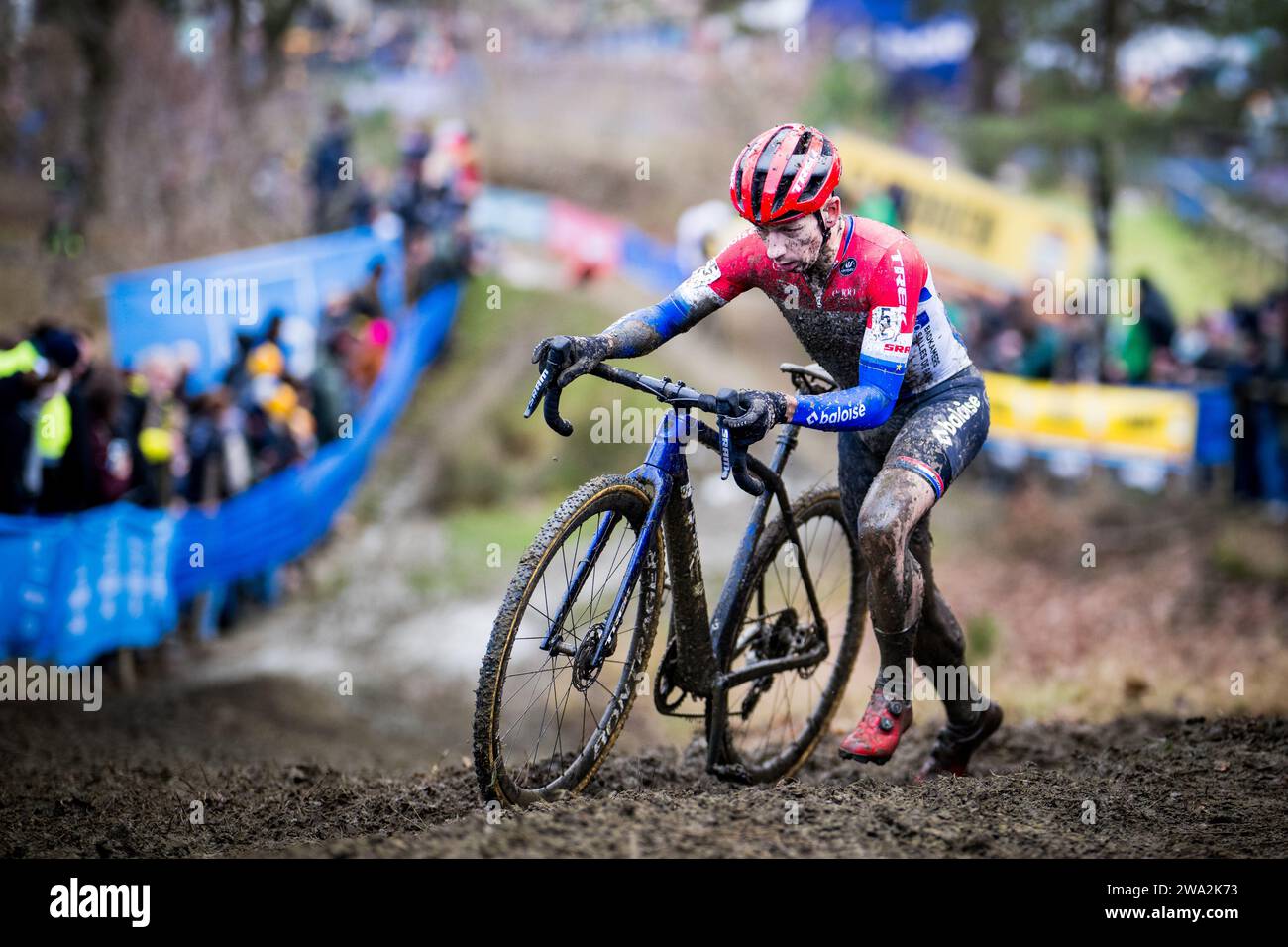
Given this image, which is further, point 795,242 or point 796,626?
point 796,626

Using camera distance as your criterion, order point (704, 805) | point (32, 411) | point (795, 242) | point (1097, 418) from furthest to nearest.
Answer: point (1097, 418)
point (32, 411)
point (795, 242)
point (704, 805)

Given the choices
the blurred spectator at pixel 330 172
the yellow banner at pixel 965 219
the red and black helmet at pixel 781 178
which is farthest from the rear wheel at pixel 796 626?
the blurred spectator at pixel 330 172

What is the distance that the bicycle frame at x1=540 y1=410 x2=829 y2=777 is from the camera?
→ 4961 mm

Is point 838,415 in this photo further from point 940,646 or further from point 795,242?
point 940,646

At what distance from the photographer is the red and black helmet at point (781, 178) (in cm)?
490

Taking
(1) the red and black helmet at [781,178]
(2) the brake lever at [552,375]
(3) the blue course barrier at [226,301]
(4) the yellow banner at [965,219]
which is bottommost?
(2) the brake lever at [552,375]

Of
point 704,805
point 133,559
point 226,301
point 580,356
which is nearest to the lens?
point 704,805

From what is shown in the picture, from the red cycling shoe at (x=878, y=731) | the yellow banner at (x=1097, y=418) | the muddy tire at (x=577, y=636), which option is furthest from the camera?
the yellow banner at (x=1097, y=418)

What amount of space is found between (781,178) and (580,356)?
1041mm

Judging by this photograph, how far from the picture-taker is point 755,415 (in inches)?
182

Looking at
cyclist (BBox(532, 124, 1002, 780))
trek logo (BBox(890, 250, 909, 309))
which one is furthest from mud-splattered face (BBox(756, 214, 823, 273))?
trek logo (BBox(890, 250, 909, 309))

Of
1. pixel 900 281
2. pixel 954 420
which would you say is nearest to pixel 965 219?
pixel 954 420

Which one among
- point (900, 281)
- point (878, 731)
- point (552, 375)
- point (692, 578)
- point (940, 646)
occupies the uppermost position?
point (900, 281)

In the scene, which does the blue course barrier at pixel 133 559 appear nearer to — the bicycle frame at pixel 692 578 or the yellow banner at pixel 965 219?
the bicycle frame at pixel 692 578
